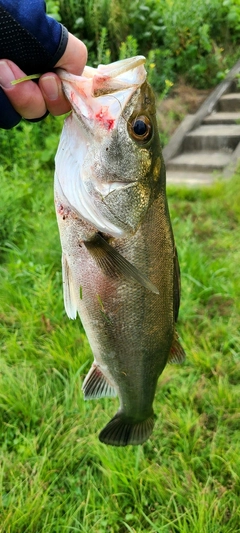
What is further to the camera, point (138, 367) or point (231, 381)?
point (231, 381)

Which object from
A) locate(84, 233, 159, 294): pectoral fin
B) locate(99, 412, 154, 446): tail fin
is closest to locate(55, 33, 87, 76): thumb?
locate(84, 233, 159, 294): pectoral fin

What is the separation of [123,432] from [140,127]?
1.16 m

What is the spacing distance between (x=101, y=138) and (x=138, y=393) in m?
0.96

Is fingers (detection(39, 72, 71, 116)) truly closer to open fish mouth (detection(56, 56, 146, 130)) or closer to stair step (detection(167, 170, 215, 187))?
open fish mouth (detection(56, 56, 146, 130))

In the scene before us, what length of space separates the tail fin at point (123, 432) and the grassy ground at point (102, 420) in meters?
0.51

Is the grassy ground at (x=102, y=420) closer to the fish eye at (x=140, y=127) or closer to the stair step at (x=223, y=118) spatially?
the fish eye at (x=140, y=127)

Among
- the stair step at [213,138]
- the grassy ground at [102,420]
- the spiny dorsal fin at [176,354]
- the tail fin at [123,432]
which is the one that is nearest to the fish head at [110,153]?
the spiny dorsal fin at [176,354]

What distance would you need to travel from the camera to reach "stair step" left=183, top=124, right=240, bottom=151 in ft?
20.7

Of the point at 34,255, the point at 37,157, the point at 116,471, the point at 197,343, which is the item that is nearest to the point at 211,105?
the point at 37,157

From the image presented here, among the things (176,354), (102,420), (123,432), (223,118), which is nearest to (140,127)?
(176,354)

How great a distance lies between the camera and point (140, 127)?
1.34 metres

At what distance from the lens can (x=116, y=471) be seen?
2.20m

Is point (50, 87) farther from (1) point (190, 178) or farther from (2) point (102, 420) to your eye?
(1) point (190, 178)

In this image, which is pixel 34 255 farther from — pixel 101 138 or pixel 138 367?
pixel 101 138
